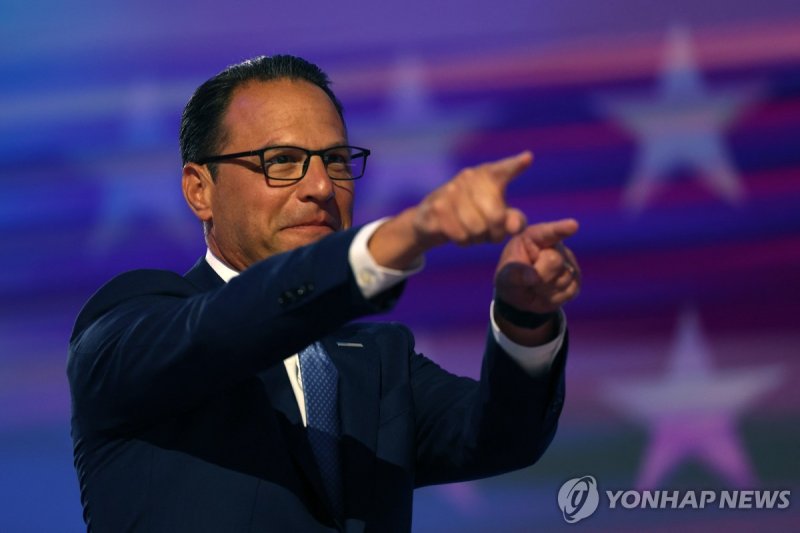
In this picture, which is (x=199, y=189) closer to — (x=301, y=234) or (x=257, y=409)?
(x=301, y=234)

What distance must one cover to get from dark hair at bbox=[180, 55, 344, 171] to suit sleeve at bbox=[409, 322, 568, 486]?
0.47 m

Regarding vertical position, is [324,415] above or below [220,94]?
below

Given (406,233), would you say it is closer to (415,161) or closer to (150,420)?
(150,420)

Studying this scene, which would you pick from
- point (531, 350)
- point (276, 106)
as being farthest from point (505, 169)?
point (276, 106)

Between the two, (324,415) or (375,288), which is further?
(324,415)

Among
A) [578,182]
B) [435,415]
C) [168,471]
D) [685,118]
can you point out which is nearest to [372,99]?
[578,182]

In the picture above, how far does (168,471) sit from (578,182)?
182cm

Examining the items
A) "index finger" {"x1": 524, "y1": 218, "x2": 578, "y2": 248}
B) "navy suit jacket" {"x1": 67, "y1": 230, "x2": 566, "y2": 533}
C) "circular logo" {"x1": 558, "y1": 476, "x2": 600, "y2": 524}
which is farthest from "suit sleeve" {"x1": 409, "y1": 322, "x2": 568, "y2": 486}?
"circular logo" {"x1": 558, "y1": 476, "x2": 600, "y2": 524}

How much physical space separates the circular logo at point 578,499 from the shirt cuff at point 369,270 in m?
1.74

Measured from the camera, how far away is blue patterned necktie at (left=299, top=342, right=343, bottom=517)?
5.07 ft

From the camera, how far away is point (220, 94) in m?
1.79

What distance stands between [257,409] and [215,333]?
0.83ft

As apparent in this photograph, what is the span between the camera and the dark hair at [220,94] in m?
1.78

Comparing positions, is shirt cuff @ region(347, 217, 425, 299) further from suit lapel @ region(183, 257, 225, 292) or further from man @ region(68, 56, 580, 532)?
suit lapel @ region(183, 257, 225, 292)
